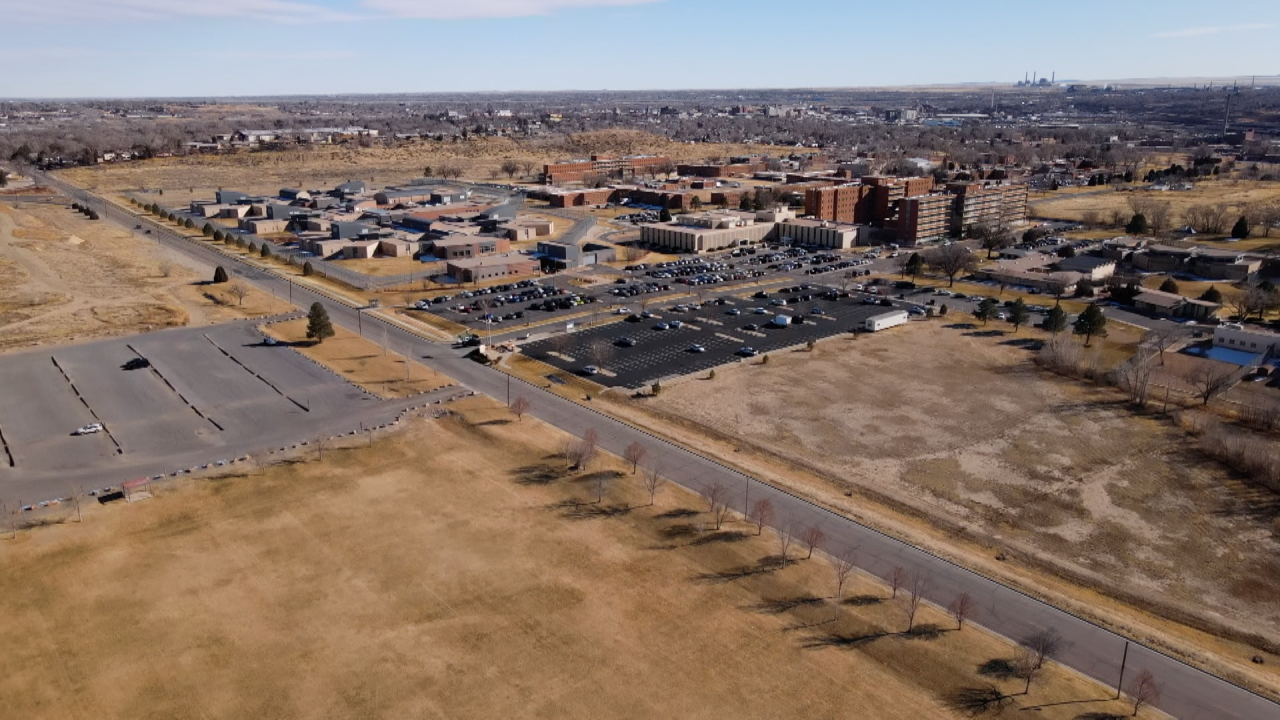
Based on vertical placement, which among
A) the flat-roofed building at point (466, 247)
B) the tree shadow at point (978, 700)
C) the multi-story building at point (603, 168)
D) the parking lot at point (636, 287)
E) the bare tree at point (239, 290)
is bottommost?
the tree shadow at point (978, 700)

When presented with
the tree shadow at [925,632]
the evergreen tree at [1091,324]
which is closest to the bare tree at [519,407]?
the tree shadow at [925,632]

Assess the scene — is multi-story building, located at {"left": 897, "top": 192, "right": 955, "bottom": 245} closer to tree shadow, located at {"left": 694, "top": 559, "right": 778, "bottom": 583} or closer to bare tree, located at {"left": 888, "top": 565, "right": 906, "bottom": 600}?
bare tree, located at {"left": 888, "top": 565, "right": 906, "bottom": 600}

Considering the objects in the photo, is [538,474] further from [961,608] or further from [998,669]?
[998,669]

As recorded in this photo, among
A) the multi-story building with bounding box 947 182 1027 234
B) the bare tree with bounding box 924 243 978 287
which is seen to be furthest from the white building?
the multi-story building with bounding box 947 182 1027 234

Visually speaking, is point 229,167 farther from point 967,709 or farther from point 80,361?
point 967,709

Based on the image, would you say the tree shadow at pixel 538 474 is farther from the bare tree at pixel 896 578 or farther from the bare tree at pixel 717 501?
the bare tree at pixel 896 578

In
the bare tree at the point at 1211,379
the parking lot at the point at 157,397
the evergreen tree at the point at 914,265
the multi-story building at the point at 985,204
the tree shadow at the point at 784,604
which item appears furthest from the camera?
the multi-story building at the point at 985,204
